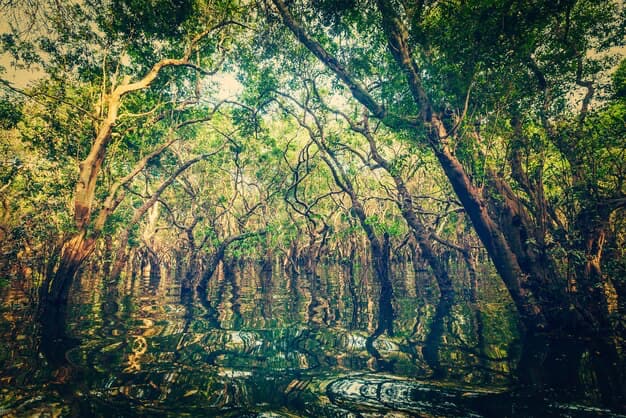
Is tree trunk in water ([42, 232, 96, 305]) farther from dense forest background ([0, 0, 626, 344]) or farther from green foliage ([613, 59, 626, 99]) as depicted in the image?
green foliage ([613, 59, 626, 99])

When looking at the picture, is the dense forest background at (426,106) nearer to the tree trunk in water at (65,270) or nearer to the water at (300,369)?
the tree trunk in water at (65,270)

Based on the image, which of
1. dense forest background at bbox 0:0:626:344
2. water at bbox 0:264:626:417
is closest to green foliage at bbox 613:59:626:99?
dense forest background at bbox 0:0:626:344

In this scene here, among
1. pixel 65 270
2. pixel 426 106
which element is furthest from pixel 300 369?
pixel 65 270

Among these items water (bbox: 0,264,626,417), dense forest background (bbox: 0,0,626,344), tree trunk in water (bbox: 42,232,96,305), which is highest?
dense forest background (bbox: 0,0,626,344)

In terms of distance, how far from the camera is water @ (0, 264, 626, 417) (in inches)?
129

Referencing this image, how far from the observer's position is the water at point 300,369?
3.27m

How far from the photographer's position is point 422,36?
6.69 meters

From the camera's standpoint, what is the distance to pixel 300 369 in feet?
14.6

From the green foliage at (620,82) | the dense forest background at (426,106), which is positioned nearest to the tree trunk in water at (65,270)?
the dense forest background at (426,106)

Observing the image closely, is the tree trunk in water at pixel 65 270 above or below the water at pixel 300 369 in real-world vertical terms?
above

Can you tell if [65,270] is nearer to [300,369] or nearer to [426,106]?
[300,369]

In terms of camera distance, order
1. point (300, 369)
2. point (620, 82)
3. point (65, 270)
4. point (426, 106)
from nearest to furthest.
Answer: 1. point (300, 369)
2. point (426, 106)
3. point (65, 270)
4. point (620, 82)

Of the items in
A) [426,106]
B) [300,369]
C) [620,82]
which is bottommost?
[300,369]

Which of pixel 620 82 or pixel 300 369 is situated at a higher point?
pixel 620 82
